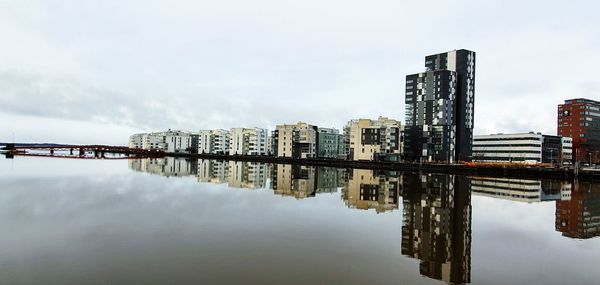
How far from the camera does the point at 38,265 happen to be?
12766mm

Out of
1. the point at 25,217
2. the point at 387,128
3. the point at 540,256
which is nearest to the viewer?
the point at 540,256

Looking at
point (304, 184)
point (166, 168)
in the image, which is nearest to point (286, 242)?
point (304, 184)

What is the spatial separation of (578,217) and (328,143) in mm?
165170

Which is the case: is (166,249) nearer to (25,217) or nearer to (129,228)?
(129,228)

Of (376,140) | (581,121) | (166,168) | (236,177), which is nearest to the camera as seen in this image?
(236,177)

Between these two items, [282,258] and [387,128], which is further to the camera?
[387,128]

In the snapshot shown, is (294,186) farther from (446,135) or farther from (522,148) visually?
(522,148)

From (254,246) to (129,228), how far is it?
7191mm

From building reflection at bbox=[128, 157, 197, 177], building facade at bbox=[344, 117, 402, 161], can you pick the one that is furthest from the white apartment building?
building reflection at bbox=[128, 157, 197, 177]

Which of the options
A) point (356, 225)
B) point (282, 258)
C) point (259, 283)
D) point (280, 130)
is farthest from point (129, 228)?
point (280, 130)

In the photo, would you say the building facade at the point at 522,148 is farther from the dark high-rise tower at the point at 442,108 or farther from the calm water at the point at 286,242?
the calm water at the point at 286,242

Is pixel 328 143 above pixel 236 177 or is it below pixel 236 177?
above

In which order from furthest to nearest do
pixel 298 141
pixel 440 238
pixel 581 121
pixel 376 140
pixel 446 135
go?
pixel 298 141 < pixel 581 121 < pixel 376 140 < pixel 446 135 < pixel 440 238

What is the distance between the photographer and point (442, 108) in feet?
385
